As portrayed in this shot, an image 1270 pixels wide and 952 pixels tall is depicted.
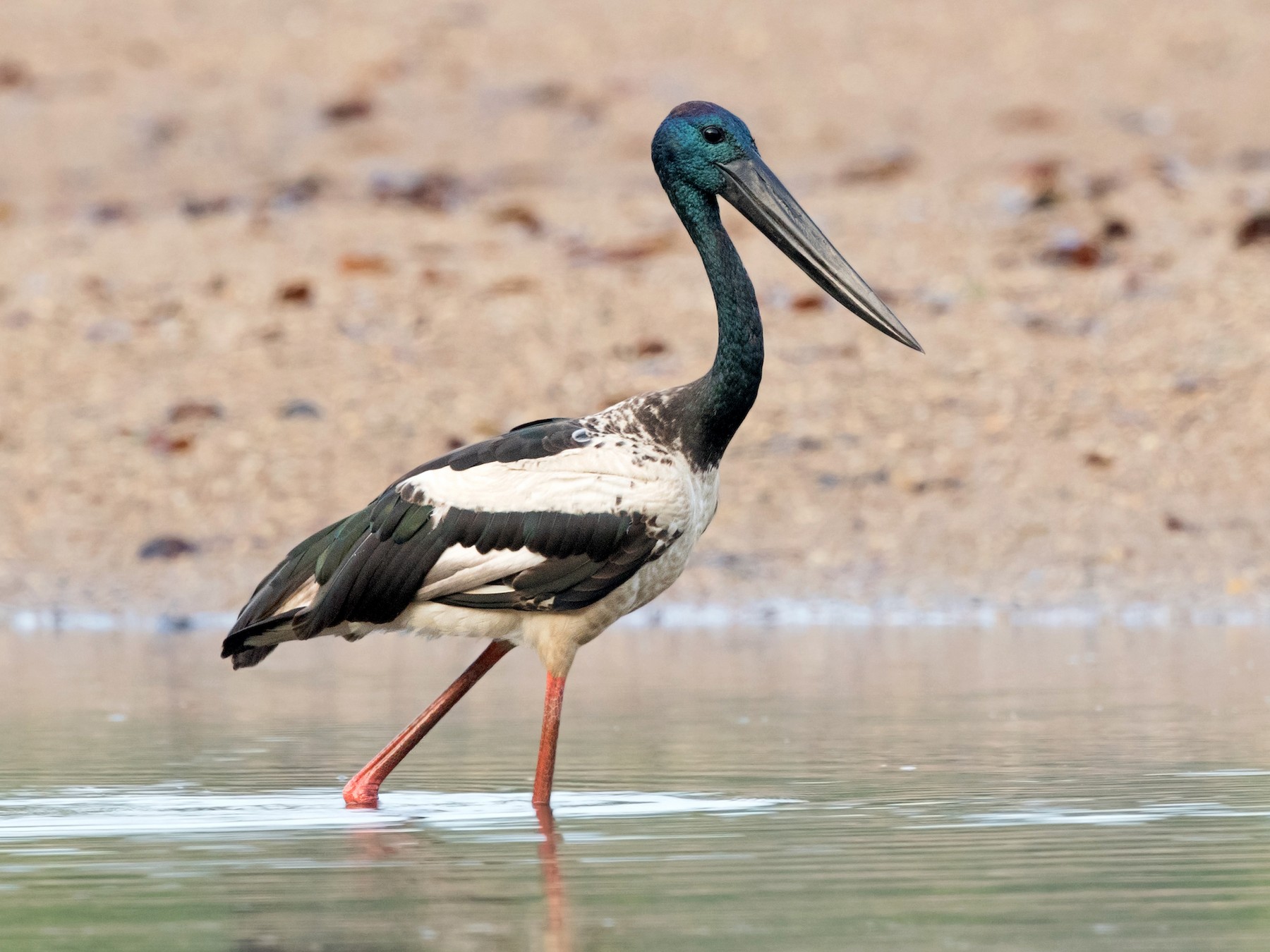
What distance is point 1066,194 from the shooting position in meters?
16.9

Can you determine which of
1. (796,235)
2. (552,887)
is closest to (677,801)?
(552,887)

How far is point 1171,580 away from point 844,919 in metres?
7.31

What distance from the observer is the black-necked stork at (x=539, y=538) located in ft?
22.7

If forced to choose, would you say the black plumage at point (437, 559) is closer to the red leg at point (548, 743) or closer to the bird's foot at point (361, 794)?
the red leg at point (548, 743)

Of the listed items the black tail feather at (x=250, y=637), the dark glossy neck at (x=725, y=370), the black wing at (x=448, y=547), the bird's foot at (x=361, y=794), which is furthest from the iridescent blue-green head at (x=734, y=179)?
the bird's foot at (x=361, y=794)

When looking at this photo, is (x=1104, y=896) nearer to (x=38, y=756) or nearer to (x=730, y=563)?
(x=38, y=756)

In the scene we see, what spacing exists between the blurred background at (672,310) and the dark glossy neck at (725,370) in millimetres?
4691

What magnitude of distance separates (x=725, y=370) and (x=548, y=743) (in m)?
1.14

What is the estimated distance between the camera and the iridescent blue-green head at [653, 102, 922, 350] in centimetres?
758

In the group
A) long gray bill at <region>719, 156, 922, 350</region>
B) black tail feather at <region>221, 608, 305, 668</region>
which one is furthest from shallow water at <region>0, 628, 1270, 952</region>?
long gray bill at <region>719, 156, 922, 350</region>

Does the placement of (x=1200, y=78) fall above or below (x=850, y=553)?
above

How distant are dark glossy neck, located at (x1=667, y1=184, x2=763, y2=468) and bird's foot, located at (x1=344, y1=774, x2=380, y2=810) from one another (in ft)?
4.07

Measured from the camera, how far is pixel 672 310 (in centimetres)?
1505

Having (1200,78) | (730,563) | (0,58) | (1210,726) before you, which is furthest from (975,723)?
(0,58)
